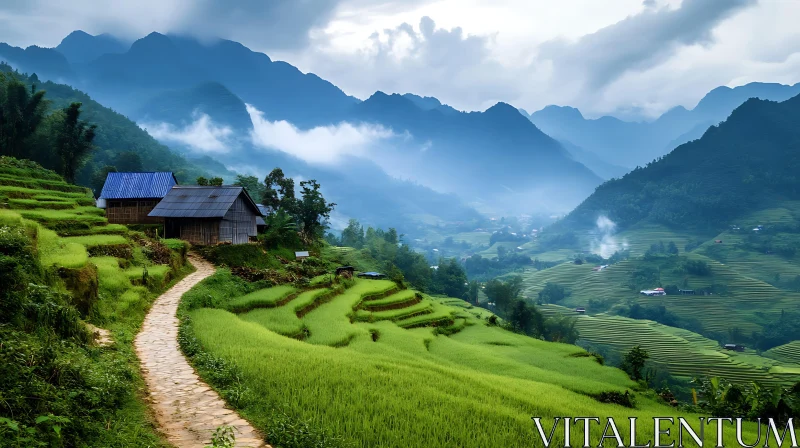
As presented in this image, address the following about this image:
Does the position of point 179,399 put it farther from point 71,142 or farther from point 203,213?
point 71,142

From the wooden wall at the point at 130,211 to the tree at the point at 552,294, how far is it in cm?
7460

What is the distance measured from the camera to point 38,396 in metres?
4.43

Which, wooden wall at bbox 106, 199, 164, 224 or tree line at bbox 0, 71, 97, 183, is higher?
tree line at bbox 0, 71, 97, 183

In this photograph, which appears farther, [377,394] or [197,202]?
[197,202]

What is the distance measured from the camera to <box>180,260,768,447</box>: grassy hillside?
5.65 m

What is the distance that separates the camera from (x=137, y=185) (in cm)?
3091

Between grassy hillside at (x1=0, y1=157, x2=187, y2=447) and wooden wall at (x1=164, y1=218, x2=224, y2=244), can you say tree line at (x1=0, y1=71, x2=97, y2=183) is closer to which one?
wooden wall at (x1=164, y1=218, x2=224, y2=244)

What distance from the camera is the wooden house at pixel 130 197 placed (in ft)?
97.8

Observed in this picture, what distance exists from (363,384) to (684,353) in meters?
50.7

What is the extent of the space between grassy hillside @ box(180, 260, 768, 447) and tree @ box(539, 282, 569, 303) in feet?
250

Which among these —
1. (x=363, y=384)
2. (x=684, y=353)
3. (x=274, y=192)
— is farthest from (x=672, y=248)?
(x=363, y=384)

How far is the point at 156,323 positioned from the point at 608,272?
103 m

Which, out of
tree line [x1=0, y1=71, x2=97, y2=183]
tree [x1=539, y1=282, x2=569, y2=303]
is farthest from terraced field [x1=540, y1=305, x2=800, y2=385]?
tree line [x1=0, y1=71, x2=97, y2=183]

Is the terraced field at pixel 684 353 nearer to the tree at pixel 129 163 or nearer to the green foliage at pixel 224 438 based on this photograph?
the green foliage at pixel 224 438
